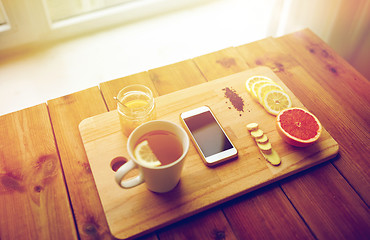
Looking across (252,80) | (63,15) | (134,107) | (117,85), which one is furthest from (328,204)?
(63,15)

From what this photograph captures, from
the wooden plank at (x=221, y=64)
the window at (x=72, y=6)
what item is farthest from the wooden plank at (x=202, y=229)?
the window at (x=72, y=6)

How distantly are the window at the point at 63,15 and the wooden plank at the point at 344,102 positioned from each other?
3.39 ft

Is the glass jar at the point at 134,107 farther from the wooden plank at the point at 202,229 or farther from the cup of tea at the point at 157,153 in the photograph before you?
the wooden plank at the point at 202,229

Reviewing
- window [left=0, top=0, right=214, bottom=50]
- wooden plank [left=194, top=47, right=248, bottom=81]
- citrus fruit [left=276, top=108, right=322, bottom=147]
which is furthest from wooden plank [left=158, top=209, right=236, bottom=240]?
window [left=0, top=0, right=214, bottom=50]

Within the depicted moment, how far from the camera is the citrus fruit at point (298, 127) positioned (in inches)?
34.3

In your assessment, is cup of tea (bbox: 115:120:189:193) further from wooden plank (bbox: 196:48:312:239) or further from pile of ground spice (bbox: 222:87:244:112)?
pile of ground spice (bbox: 222:87:244:112)

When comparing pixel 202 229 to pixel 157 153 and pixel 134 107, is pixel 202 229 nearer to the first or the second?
pixel 157 153

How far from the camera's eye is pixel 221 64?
3.83 ft

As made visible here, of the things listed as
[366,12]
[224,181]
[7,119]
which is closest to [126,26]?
[7,119]

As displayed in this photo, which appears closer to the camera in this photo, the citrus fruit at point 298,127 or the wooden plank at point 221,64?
the citrus fruit at point 298,127

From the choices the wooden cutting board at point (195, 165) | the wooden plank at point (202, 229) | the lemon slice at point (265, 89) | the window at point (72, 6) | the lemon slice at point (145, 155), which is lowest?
the window at point (72, 6)

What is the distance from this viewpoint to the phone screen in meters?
0.87

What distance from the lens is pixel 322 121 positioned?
0.99m

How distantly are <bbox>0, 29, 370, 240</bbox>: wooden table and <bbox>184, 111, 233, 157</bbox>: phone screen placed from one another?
14cm
